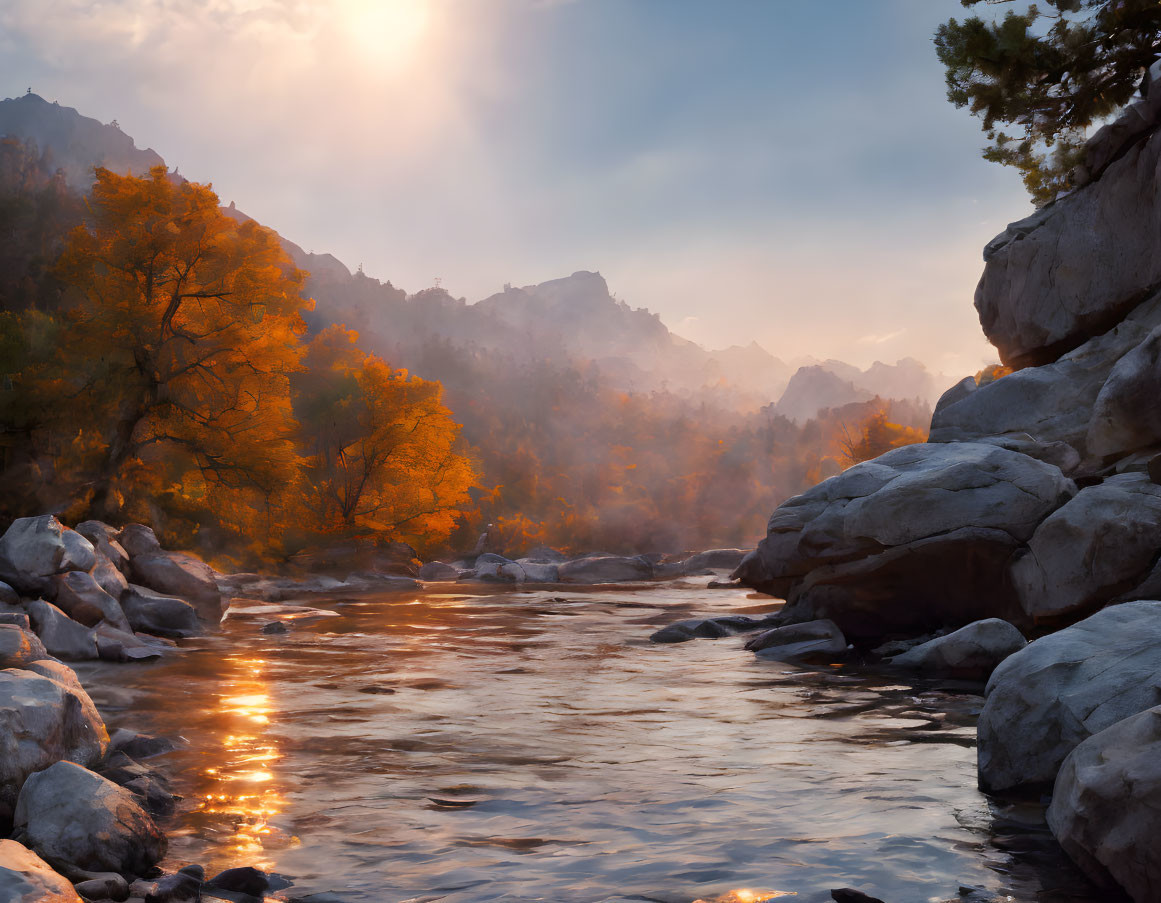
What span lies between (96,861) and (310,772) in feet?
7.28

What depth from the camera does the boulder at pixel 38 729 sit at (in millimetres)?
5184

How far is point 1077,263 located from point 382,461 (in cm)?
2315

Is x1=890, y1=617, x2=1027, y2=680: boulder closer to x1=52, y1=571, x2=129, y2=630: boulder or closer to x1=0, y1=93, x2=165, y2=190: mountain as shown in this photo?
x1=52, y1=571, x2=129, y2=630: boulder

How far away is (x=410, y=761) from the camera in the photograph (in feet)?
23.1

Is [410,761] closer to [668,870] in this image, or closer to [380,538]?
[668,870]

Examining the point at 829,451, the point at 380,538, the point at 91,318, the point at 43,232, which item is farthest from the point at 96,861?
the point at 829,451

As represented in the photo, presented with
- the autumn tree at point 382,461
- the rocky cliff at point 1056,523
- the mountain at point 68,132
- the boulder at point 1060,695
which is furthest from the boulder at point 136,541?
the mountain at point 68,132

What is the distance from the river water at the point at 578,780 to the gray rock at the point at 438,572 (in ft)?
70.4

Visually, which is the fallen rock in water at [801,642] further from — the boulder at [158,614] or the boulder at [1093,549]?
the boulder at [158,614]

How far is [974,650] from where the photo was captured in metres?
10.6

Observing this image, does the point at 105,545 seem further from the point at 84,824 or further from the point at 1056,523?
the point at 1056,523

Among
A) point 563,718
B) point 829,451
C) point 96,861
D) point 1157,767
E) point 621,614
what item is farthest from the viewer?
point 829,451

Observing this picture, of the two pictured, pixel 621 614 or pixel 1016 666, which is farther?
pixel 621 614

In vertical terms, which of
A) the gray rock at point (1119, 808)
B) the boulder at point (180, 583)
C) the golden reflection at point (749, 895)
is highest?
the boulder at point (180, 583)
